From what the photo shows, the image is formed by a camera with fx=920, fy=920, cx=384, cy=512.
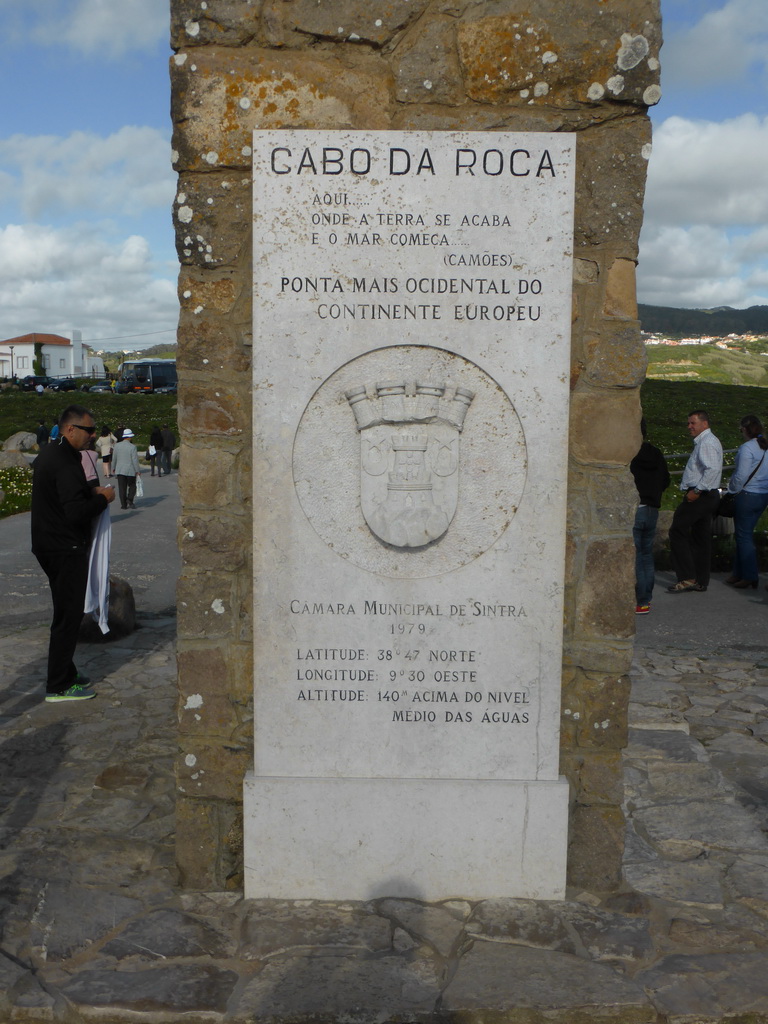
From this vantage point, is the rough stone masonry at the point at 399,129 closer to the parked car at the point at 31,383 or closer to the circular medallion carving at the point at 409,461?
the circular medallion carving at the point at 409,461

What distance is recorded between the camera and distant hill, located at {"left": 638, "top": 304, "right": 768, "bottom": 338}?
17025 cm

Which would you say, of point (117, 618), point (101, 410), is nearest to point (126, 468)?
point (117, 618)

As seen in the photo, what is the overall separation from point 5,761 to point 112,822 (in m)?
1.05

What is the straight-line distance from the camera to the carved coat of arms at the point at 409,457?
3.20 m

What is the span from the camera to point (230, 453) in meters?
3.33

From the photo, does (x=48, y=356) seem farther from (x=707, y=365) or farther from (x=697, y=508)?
(x=697, y=508)

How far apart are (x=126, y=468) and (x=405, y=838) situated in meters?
13.4

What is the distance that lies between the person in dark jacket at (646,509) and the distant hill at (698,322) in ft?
530

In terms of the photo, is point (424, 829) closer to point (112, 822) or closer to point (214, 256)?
point (112, 822)

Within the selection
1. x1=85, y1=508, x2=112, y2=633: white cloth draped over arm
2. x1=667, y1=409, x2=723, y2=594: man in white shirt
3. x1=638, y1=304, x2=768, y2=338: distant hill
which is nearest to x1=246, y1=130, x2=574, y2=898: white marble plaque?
x1=85, y1=508, x2=112, y2=633: white cloth draped over arm

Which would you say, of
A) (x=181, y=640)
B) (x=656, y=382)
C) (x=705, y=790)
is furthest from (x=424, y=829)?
(x=656, y=382)

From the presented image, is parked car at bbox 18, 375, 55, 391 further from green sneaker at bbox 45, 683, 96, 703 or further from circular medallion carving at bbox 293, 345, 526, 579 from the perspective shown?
circular medallion carving at bbox 293, 345, 526, 579

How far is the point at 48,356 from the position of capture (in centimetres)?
10012

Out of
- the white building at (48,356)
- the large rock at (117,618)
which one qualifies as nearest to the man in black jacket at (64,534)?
the large rock at (117,618)
